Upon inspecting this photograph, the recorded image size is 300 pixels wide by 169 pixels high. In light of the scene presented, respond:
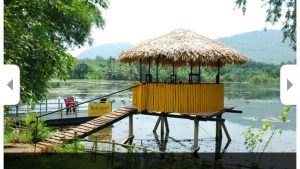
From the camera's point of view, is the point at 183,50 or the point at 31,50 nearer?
the point at 31,50

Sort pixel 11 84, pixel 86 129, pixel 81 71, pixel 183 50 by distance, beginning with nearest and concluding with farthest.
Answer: pixel 11 84
pixel 86 129
pixel 183 50
pixel 81 71

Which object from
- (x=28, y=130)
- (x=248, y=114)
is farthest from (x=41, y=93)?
(x=248, y=114)

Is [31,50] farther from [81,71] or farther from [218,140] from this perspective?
[81,71]

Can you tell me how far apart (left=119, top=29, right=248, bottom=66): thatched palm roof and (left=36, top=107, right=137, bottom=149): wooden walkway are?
7.01ft

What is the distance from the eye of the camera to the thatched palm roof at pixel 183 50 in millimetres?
13516

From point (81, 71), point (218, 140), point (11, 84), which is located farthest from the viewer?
point (81, 71)

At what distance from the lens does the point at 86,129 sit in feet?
40.9

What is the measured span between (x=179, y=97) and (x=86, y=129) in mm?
3403

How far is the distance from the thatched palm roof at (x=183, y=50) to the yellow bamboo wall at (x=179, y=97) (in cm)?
98

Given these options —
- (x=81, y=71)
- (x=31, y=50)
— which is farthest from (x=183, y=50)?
(x=81, y=71)

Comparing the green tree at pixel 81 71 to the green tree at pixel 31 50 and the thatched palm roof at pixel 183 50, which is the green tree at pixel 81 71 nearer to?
the thatched palm roof at pixel 183 50

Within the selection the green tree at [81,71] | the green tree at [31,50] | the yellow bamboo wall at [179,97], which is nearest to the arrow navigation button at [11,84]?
the green tree at [31,50]

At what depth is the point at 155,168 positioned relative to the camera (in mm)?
8969

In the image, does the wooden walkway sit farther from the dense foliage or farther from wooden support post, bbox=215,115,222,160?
the dense foliage
